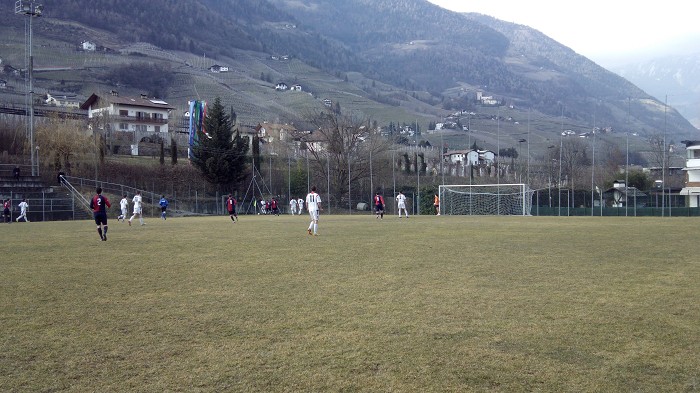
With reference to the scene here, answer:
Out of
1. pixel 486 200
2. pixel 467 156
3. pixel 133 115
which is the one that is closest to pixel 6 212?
pixel 486 200

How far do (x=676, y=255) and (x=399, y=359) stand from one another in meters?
12.9

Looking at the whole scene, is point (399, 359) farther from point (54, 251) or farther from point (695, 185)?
point (695, 185)

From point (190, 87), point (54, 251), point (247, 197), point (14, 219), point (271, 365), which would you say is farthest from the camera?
point (190, 87)

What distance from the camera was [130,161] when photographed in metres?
70.2

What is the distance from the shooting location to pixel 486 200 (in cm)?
5819

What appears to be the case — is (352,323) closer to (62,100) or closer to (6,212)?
(6,212)

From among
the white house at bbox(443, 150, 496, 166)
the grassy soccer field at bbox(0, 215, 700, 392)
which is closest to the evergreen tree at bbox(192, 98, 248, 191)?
the white house at bbox(443, 150, 496, 166)

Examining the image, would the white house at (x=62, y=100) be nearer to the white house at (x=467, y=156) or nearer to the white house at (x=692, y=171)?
the white house at (x=467, y=156)

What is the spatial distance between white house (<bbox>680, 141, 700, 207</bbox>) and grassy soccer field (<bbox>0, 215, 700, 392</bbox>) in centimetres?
5935

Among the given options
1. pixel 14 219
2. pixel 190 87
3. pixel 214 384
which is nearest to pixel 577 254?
pixel 214 384

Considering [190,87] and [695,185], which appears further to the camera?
[190,87]

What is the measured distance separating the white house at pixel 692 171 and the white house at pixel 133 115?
224 ft

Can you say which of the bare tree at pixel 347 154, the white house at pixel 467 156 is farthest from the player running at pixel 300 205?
the white house at pixel 467 156

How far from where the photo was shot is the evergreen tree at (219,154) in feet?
218
